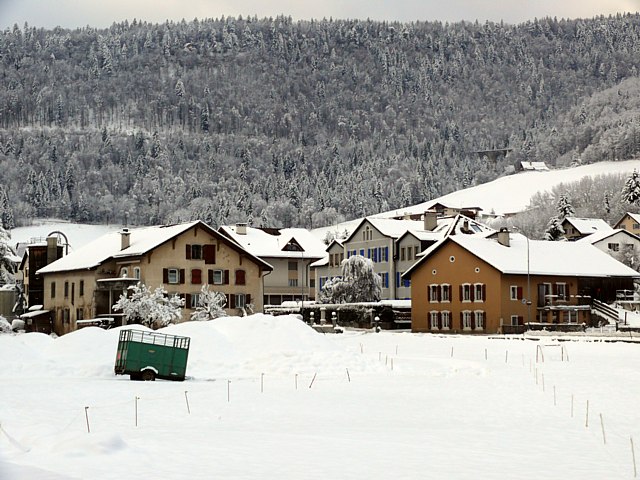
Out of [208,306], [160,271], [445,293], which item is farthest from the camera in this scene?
[445,293]

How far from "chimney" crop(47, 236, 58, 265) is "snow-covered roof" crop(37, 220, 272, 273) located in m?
7.57

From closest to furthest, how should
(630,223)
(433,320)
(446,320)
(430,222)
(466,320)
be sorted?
1. (466,320)
2. (446,320)
3. (433,320)
4. (430,222)
5. (630,223)

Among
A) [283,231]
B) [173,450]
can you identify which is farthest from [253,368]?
[283,231]

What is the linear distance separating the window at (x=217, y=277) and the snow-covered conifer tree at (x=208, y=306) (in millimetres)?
2404

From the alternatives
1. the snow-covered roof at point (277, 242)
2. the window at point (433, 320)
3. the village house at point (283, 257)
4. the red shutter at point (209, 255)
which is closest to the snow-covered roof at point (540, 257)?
the window at point (433, 320)

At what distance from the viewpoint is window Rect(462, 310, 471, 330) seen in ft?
270

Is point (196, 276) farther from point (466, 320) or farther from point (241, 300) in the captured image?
point (466, 320)

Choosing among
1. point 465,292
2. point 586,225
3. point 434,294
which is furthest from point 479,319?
point 586,225

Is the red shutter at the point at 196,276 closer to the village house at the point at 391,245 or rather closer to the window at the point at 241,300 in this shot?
the window at the point at 241,300

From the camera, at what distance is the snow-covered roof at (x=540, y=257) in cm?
8200

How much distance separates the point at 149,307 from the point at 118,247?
13642 mm

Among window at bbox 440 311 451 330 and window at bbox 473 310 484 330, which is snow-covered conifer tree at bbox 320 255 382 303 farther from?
window at bbox 473 310 484 330

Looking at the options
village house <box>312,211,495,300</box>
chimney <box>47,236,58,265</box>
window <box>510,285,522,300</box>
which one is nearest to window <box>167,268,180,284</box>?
chimney <box>47,236,58,265</box>

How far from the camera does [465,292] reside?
8300 cm
